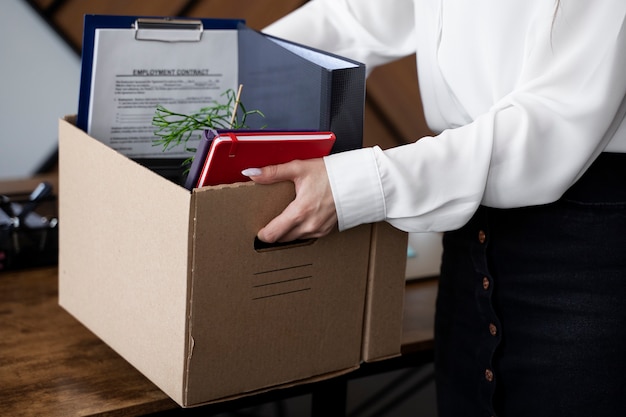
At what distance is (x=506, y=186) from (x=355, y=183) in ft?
0.62

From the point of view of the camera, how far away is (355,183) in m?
1.00

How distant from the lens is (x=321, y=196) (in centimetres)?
101

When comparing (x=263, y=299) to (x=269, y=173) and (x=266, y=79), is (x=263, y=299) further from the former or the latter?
(x=266, y=79)

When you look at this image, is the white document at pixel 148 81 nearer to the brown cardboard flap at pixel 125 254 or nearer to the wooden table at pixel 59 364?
the brown cardboard flap at pixel 125 254

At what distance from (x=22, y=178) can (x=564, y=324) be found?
1.18m

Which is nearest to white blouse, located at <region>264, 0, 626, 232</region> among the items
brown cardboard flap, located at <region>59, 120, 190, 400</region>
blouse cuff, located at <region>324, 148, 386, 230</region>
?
blouse cuff, located at <region>324, 148, 386, 230</region>

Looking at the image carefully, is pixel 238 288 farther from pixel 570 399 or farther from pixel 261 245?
pixel 570 399

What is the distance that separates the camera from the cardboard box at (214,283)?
1.00 meters

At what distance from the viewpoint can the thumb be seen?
3.26ft

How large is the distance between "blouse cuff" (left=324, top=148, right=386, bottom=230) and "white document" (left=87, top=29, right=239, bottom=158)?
1.25 ft

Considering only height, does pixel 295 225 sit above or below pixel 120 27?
below

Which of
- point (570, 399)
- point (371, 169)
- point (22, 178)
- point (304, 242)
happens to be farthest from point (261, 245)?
point (22, 178)

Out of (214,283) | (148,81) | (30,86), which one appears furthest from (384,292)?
(30,86)

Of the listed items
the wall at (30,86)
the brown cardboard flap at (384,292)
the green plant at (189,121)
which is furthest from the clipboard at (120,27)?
the wall at (30,86)
